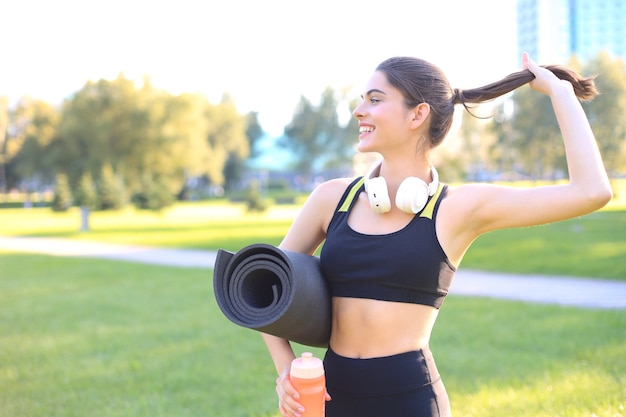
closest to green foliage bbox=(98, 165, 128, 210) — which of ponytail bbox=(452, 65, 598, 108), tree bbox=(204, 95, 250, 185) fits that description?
tree bbox=(204, 95, 250, 185)

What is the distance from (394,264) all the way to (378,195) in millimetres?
241

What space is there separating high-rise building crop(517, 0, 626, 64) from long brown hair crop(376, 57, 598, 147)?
121685 mm

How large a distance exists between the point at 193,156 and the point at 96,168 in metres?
7.14

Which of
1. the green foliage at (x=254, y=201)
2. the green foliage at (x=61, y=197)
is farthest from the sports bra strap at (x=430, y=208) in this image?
the green foliage at (x=61, y=197)

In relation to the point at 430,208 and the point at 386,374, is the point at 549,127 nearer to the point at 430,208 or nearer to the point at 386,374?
the point at 430,208

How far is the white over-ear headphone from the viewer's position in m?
1.95

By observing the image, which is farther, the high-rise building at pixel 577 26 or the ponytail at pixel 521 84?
the high-rise building at pixel 577 26

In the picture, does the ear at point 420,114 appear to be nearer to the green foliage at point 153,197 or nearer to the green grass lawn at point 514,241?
the green grass lawn at point 514,241

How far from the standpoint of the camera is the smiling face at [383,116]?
2.04 m

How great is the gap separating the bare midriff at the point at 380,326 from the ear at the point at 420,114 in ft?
2.00

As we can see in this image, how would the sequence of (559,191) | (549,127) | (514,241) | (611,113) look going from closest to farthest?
(559,191), (514,241), (611,113), (549,127)

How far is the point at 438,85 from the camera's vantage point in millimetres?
2082

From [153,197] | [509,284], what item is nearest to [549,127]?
[153,197]

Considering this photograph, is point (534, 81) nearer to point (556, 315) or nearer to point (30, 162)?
point (556, 315)
